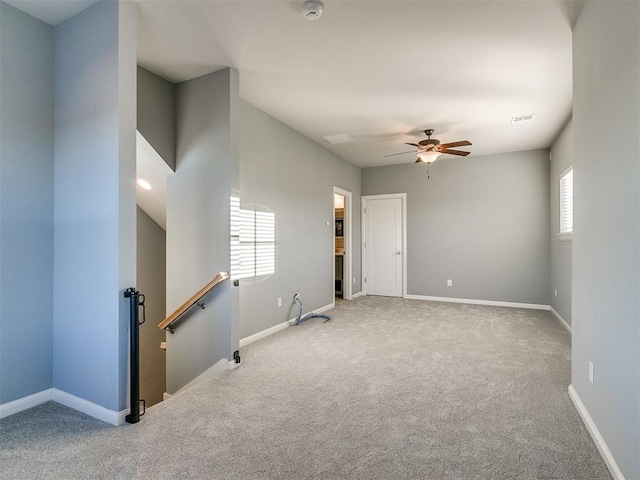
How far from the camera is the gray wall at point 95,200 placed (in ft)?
7.54

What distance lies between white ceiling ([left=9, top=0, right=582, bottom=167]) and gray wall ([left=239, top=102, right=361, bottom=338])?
409 millimetres

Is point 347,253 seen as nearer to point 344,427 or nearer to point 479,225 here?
point 479,225

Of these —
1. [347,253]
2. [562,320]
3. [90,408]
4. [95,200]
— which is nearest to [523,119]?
[562,320]

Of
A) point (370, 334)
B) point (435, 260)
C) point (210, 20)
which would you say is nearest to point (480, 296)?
point (435, 260)

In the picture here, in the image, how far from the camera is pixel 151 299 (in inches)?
202

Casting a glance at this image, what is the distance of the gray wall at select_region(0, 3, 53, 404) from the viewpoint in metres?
2.35

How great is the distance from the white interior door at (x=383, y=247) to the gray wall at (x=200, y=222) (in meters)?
4.47

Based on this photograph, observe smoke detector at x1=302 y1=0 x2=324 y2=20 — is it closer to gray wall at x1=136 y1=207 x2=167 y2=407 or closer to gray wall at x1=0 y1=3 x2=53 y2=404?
gray wall at x1=0 y1=3 x2=53 y2=404

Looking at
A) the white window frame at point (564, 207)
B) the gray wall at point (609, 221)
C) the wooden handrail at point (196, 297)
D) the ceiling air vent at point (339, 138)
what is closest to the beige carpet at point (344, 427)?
the gray wall at point (609, 221)

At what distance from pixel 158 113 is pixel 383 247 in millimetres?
4988

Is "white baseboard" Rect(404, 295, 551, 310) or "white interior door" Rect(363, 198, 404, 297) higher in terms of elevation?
"white interior door" Rect(363, 198, 404, 297)

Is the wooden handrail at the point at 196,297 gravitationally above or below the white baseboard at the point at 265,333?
above

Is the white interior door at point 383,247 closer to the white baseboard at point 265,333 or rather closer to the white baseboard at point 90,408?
the white baseboard at point 265,333

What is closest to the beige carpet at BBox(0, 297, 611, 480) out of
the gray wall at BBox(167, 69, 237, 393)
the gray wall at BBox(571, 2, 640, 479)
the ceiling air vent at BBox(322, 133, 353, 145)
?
the gray wall at BBox(571, 2, 640, 479)
